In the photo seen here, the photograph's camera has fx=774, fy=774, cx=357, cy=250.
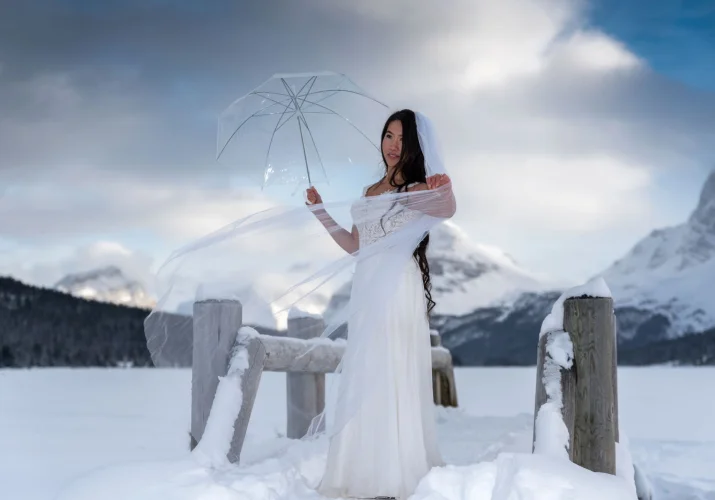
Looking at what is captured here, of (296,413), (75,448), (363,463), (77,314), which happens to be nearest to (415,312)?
(363,463)

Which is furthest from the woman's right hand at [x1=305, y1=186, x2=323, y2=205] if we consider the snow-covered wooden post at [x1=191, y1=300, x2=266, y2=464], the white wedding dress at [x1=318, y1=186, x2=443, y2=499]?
the snow-covered wooden post at [x1=191, y1=300, x2=266, y2=464]

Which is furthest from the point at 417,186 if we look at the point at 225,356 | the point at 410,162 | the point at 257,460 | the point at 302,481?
the point at 257,460

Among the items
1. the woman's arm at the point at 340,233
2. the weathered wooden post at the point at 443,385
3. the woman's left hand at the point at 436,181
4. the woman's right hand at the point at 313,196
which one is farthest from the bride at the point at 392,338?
the weathered wooden post at the point at 443,385

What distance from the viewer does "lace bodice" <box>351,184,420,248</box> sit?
479 centimetres

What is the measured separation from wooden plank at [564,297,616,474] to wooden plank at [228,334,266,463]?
211 centimetres

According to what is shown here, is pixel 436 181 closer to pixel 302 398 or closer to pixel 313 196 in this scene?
pixel 313 196

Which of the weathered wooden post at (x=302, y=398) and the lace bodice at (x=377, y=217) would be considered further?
the weathered wooden post at (x=302, y=398)

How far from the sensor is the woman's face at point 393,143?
4.89m

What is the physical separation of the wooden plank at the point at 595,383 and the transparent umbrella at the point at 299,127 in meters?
1.86

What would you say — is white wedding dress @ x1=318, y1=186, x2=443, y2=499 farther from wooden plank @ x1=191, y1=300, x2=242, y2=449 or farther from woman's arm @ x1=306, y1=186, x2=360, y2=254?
wooden plank @ x1=191, y1=300, x2=242, y2=449

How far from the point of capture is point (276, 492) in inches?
179

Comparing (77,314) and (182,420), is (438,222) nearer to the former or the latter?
(182,420)

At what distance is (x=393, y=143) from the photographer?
4.91 m

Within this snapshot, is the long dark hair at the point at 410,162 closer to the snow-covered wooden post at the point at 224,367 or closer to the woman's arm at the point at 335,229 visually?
the woman's arm at the point at 335,229
